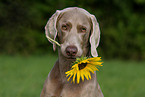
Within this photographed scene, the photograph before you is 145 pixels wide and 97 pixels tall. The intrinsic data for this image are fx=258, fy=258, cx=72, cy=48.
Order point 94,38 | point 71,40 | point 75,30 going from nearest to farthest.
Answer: point 71,40, point 75,30, point 94,38

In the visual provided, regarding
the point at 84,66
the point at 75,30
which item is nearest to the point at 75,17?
the point at 75,30

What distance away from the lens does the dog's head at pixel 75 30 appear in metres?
3.11

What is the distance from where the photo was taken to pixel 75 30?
10.5ft

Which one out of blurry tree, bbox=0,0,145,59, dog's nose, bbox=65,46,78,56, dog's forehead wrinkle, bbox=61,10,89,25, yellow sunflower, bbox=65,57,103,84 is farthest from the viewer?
blurry tree, bbox=0,0,145,59

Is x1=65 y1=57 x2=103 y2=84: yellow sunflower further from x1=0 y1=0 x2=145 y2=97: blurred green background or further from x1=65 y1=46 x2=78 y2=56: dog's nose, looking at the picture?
x1=0 y1=0 x2=145 y2=97: blurred green background

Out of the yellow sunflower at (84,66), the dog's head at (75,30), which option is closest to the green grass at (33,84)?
the dog's head at (75,30)

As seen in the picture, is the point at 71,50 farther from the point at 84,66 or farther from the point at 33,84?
the point at 33,84

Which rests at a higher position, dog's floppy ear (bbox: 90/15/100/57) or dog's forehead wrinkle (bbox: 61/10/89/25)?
dog's forehead wrinkle (bbox: 61/10/89/25)

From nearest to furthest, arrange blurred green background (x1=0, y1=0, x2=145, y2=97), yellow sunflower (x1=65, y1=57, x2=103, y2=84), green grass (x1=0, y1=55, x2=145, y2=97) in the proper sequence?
yellow sunflower (x1=65, y1=57, x2=103, y2=84) < green grass (x1=0, y1=55, x2=145, y2=97) < blurred green background (x1=0, y1=0, x2=145, y2=97)

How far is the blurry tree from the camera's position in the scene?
15.8 m

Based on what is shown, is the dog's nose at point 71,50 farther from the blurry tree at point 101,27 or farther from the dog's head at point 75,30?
the blurry tree at point 101,27

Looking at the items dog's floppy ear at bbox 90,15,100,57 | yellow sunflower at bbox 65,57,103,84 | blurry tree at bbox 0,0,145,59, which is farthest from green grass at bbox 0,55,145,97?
blurry tree at bbox 0,0,145,59

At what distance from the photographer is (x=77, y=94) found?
3213mm

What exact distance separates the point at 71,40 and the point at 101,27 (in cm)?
1435
